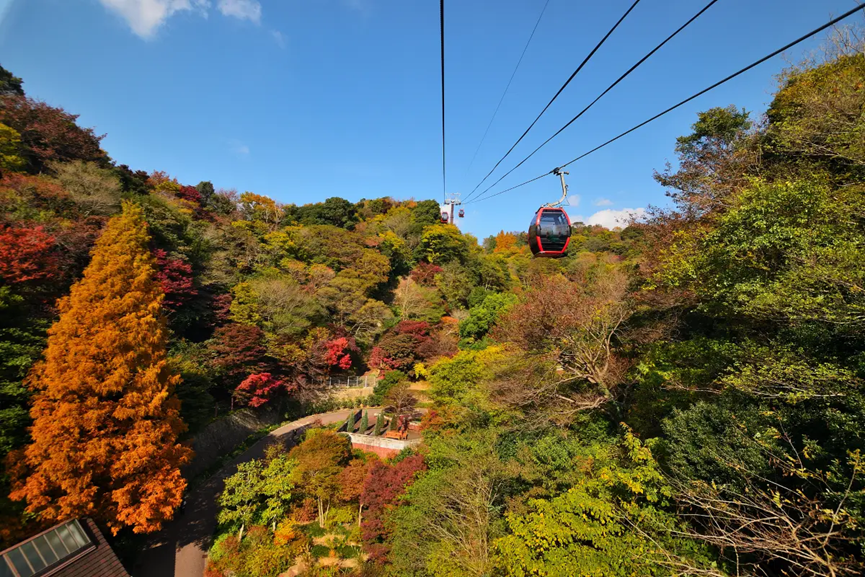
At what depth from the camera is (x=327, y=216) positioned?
33219 mm

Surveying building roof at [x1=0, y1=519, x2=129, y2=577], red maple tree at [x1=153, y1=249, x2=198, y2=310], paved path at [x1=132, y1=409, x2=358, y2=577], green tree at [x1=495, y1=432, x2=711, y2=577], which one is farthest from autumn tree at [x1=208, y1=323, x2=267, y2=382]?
green tree at [x1=495, y1=432, x2=711, y2=577]

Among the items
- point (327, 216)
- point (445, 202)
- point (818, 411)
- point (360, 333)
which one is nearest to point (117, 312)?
point (445, 202)

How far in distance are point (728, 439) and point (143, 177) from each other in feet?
103

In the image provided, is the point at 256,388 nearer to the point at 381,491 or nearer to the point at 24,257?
the point at 381,491

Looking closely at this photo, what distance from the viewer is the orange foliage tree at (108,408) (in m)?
6.98

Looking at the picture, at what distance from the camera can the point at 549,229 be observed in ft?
28.1

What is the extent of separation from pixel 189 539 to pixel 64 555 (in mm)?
4309

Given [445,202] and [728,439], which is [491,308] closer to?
[445,202]

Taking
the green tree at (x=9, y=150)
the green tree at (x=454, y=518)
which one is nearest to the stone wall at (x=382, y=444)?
the green tree at (x=454, y=518)

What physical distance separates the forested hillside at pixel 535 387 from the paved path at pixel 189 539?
0.54m

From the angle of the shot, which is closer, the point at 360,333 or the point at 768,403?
the point at 768,403

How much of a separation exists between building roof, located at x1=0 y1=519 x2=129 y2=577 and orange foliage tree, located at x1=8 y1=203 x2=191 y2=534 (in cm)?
35

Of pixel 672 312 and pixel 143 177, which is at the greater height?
pixel 143 177

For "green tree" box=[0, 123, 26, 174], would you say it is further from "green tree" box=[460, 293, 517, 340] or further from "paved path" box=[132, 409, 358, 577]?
"green tree" box=[460, 293, 517, 340]
